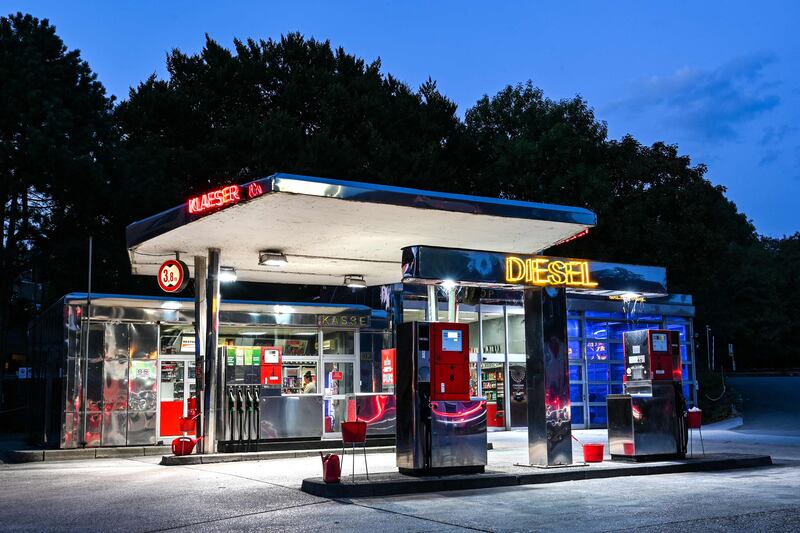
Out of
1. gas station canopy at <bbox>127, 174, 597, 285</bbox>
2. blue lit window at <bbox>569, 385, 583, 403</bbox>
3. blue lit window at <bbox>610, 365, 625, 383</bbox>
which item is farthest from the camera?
blue lit window at <bbox>610, 365, 625, 383</bbox>

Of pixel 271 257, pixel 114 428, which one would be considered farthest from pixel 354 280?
pixel 114 428

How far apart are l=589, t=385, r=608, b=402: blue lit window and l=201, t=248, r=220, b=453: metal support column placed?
14705 mm

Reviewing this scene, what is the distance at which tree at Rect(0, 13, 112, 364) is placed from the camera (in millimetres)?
29562

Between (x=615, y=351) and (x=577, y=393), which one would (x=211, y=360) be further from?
(x=615, y=351)

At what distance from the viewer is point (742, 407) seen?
32781mm

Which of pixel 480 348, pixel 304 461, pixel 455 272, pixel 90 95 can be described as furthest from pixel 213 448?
pixel 90 95

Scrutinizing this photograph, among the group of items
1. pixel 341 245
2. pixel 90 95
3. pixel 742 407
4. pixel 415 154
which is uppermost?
pixel 90 95

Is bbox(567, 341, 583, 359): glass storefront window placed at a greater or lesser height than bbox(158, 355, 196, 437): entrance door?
greater

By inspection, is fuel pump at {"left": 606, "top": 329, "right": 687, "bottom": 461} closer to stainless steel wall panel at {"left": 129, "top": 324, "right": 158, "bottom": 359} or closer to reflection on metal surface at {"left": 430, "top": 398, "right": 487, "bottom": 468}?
reflection on metal surface at {"left": 430, "top": 398, "right": 487, "bottom": 468}

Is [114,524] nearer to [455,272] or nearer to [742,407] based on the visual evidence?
[455,272]

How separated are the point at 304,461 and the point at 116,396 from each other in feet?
20.8

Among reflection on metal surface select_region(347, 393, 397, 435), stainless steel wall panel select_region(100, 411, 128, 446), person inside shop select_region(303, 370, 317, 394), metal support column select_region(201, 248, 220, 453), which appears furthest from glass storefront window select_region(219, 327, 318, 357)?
metal support column select_region(201, 248, 220, 453)

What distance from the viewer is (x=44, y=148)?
2902 centimetres

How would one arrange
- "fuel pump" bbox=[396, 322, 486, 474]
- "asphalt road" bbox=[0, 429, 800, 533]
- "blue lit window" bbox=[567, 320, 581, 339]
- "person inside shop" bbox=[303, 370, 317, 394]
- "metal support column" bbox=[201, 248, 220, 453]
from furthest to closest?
"blue lit window" bbox=[567, 320, 581, 339] → "person inside shop" bbox=[303, 370, 317, 394] → "metal support column" bbox=[201, 248, 220, 453] → "fuel pump" bbox=[396, 322, 486, 474] → "asphalt road" bbox=[0, 429, 800, 533]
